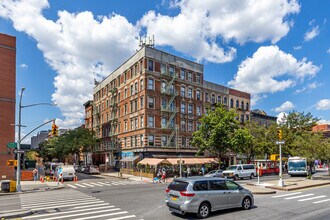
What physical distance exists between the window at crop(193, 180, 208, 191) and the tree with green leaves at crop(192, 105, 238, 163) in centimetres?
2795

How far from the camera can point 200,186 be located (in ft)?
45.6

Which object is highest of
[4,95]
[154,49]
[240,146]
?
[154,49]

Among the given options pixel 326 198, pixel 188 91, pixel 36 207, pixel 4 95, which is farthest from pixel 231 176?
pixel 4 95

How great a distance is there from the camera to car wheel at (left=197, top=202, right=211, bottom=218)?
13541 millimetres

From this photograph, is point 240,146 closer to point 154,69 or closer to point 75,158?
point 154,69

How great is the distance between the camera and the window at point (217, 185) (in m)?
14.3

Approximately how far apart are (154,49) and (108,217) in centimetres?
4053

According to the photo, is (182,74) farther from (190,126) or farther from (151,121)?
(151,121)

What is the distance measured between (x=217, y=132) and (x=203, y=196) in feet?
94.2

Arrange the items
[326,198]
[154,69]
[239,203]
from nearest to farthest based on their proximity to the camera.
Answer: [239,203], [326,198], [154,69]

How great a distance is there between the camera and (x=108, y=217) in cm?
1381

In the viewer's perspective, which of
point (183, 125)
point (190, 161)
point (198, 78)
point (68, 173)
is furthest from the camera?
point (198, 78)

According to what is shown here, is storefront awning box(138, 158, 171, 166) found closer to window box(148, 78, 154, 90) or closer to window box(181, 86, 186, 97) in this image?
window box(148, 78, 154, 90)

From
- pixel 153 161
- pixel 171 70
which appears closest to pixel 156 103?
pixel 171 70
